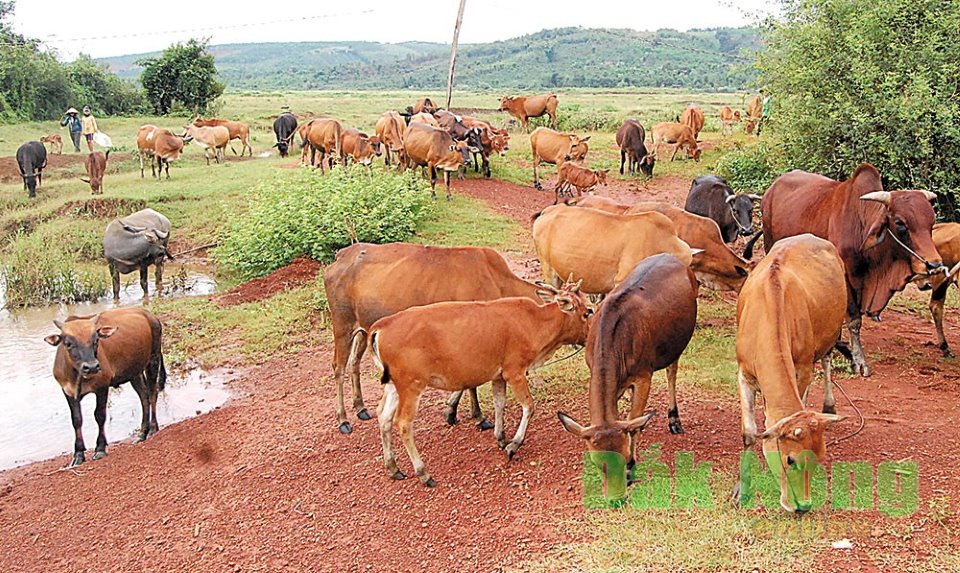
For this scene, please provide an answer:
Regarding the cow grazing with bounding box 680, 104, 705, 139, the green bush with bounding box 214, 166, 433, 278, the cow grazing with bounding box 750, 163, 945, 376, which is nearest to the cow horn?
the cow grazing with bounding box 750, 163, 945, 376

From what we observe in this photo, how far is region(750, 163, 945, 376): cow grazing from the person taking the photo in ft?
29.7

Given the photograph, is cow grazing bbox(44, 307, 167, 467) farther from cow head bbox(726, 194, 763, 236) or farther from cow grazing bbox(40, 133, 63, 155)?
cow grazing bbox(40, 133, 63, 155)

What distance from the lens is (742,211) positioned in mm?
13922

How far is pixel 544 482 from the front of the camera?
676 cm

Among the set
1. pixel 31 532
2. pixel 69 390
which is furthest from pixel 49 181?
pixel 31 532

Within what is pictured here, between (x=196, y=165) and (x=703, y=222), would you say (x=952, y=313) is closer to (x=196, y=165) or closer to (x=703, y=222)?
(x=703, y=222)

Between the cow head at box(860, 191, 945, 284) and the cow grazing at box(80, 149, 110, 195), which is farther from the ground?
the cow head at box(860, 191, 945, 284)

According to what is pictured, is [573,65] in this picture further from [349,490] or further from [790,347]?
[790,347]

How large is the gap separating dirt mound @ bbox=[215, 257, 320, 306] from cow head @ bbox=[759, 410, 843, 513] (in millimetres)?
9875

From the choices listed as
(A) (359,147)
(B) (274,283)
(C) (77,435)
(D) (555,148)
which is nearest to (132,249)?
(B) (274,283)

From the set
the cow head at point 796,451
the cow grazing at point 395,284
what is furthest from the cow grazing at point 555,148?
the cow head at point 796,451

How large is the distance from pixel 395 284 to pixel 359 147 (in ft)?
45.4

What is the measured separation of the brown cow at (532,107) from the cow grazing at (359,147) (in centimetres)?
990

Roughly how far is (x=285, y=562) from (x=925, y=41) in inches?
472
